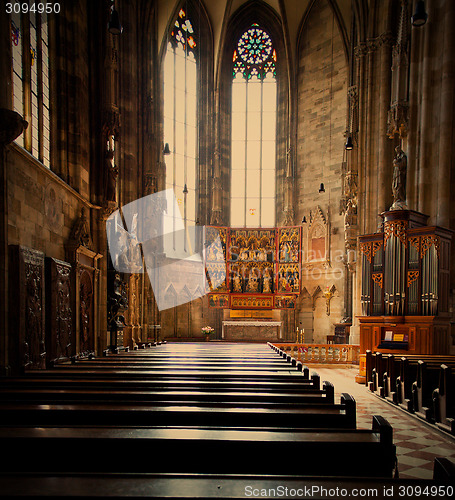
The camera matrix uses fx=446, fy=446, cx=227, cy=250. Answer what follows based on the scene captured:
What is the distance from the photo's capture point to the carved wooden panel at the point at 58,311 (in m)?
8.57

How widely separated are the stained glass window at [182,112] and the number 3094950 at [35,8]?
43.5 ft

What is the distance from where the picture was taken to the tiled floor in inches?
182

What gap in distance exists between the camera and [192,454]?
2145 mm

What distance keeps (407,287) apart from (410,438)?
19.9 feet

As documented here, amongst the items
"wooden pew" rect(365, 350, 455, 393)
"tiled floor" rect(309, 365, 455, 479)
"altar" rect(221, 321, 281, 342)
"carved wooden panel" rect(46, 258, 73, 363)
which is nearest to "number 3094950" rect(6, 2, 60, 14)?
"carved wooden panel" rect(46, 258, 73, 363)

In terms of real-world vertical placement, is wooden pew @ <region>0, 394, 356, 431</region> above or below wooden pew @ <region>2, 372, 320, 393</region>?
above

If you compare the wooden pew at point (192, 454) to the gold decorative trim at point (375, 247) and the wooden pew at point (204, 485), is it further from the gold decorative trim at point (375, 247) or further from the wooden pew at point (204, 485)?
the gold decorative trim at point (375, 247)

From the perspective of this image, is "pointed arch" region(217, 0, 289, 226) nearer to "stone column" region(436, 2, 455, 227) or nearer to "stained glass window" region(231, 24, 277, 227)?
"stained glass window" region(231, 24, 277, 227)

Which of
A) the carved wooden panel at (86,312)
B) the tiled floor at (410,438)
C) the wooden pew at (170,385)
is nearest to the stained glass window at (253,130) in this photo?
the carved wooden panel at (86,312)

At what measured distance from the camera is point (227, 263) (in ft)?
67.9

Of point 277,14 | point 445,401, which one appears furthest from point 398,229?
point 277,14

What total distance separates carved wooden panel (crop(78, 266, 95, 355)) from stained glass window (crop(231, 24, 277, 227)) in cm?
1490

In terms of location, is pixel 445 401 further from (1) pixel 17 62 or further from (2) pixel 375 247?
(1) pixel 17 62

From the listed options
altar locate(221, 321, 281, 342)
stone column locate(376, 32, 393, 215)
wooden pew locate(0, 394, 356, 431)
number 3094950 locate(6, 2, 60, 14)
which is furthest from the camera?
altar locate(221, 321, 281, 342)
